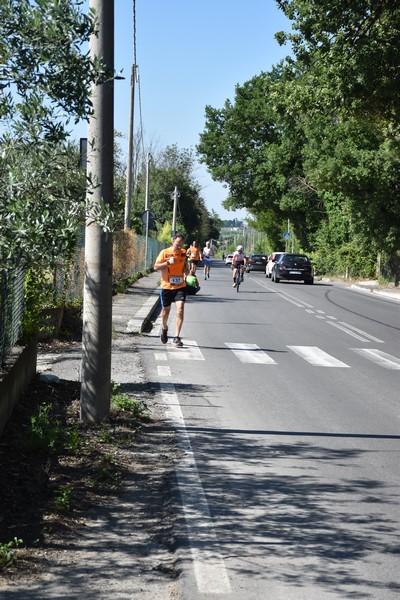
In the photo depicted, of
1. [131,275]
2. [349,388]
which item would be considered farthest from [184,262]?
[131,275]

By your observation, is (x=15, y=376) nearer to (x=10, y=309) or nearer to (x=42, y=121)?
(x=10, y=309)

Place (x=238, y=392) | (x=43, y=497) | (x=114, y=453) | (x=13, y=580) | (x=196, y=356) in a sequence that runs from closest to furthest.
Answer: (x=13, y=580)
(x=43, y=497)
(x=114, y=453)
(x=238, y=392)
(x=196, y=356)

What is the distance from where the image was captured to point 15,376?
8.65 meters

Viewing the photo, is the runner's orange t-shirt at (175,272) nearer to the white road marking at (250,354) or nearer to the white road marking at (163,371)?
the white road marking at (250,354)

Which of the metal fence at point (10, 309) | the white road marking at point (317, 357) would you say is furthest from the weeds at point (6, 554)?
the white road marking at point (317, 357)

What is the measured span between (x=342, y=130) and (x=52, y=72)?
132ft

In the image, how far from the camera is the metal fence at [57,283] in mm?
8664

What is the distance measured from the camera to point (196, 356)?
14586mm

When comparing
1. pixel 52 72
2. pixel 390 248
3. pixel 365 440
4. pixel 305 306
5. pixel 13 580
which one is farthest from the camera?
pixel 390 248

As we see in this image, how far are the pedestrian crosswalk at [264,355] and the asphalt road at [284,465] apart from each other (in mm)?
25

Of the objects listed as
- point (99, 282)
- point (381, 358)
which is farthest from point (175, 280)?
point (99, 282)

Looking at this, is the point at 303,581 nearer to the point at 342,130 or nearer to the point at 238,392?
the point at 238,392

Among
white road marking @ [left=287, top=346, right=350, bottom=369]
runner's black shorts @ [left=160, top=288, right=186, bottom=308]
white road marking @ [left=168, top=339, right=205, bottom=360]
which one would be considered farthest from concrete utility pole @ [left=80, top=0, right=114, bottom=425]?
runner's black shorts @ [left=160, top=288, right=186, bottom=308]

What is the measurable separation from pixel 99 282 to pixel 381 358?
8039mm
